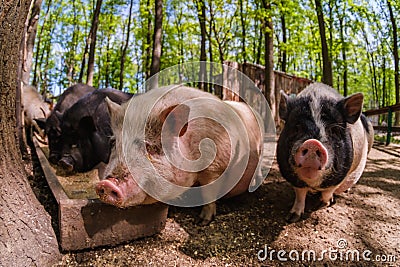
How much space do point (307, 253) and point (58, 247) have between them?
2149 millimetres

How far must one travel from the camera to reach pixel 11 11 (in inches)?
97.1

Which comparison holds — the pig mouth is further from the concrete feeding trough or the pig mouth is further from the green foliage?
the green foliage

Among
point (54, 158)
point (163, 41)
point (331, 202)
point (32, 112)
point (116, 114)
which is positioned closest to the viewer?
point (116, 114)

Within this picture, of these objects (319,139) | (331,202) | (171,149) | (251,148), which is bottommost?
(331,202)

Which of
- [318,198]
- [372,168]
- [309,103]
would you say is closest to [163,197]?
[309,103]

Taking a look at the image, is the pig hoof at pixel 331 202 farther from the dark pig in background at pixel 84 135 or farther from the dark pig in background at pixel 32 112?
the dark pig in background at pixel 32 112

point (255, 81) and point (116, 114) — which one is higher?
point (255, 81)

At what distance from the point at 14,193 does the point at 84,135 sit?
3.17 metres

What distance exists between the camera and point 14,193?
269 cm

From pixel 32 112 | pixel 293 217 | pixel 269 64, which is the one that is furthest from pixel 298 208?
pixel 32 112

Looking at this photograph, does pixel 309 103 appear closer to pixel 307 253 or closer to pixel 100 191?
pixel 307 253

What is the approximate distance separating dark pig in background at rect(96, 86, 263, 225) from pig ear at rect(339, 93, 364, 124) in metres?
1.12

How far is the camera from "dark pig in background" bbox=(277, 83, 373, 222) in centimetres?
293

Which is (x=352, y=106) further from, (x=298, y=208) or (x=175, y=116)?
(x=175, y=116)
